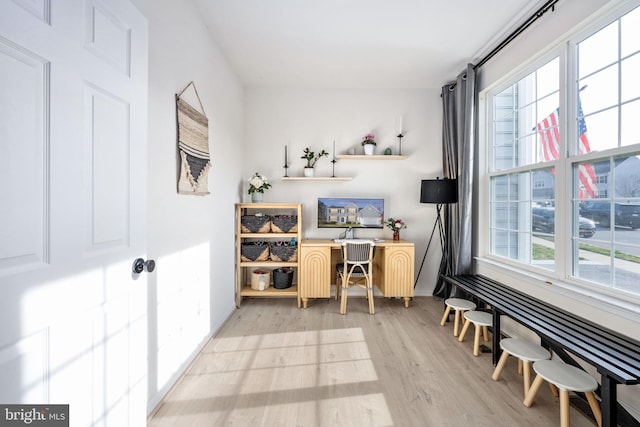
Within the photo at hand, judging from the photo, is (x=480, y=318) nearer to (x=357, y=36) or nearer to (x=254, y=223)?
(x=254, y=223)

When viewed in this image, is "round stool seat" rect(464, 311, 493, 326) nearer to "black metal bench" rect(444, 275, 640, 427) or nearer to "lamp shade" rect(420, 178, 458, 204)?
"black metal bench" rect(444, 275, 640, 427)

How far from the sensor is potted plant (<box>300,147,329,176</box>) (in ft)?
12.4

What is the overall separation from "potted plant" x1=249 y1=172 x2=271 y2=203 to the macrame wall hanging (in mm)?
1069

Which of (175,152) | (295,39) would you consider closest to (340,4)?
(295,39)

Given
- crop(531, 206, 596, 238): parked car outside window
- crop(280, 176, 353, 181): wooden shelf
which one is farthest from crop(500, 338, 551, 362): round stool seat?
crop(280, 176, 353, 181): wooden shelf

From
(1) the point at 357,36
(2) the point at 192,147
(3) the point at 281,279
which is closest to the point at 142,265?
(2) the point at 192,147

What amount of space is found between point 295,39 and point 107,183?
92.2 inches

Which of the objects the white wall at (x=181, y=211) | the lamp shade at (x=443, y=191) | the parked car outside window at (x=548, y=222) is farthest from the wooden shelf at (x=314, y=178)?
the parked car outside window at (x=548, y=222)

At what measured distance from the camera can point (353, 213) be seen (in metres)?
3.90

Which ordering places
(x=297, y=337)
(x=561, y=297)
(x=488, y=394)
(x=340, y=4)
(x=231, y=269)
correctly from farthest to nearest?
(x=231, y=269) → (x=297, y=337) → (x=340, y=4) → (x=561, y=297) → (x=488, y=394)

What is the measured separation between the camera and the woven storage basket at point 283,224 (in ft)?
11.5

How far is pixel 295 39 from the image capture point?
276 centimetres

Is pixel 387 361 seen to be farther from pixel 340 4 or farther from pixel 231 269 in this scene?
pixel 340 4

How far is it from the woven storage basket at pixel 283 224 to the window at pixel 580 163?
2.23m
